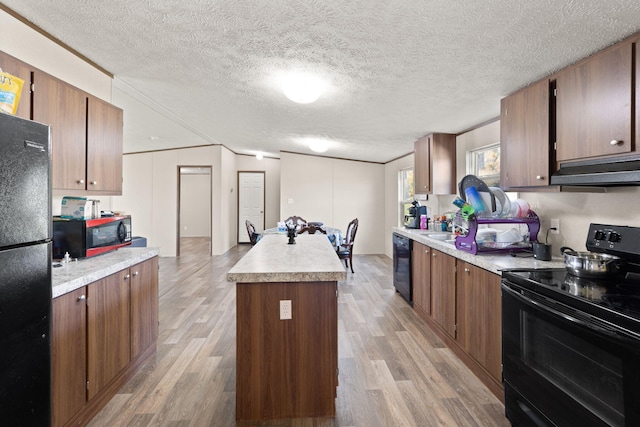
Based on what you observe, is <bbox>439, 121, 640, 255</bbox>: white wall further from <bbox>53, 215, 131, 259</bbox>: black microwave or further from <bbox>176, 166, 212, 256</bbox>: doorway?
<bbox>176, 166, 212, 256</bbox>: doorway

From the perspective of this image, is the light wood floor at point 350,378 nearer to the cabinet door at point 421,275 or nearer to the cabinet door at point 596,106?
the cabinet door at point 421,275

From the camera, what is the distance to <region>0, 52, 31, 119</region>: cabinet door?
5.53 feet

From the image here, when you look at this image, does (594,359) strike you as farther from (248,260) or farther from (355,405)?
→ (248,260)

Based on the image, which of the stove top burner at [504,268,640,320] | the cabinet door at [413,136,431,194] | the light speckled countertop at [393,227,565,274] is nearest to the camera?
the stove top burner at [504,268,640,320]

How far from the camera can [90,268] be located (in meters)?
1.91

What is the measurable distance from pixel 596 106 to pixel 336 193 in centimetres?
618

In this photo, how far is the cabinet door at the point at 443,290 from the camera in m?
2.77

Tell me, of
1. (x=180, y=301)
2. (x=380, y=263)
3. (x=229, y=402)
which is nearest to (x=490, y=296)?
(x=229, y=402)

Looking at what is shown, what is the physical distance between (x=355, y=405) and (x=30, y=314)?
1797 millimetres

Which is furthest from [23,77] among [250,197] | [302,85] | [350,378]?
[250,197]

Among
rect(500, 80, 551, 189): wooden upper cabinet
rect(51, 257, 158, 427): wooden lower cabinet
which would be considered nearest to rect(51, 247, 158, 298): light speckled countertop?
rect(51, 257, 158, 427): wooden lower cabinet

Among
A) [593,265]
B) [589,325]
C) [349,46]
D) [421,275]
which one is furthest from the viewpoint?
[421,275]

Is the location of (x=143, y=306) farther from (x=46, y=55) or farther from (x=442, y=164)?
(x=442, y=164)

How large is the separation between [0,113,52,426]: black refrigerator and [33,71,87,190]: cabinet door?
0.88 metres
